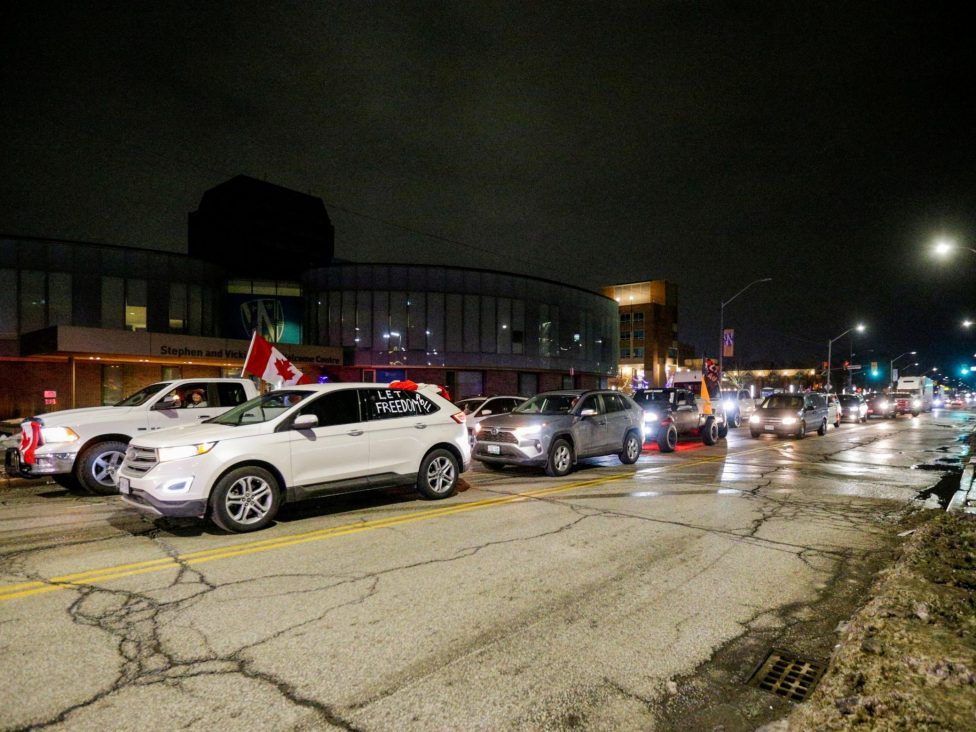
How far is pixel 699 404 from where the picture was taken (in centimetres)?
1931

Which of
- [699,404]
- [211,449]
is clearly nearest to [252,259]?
[699,404]

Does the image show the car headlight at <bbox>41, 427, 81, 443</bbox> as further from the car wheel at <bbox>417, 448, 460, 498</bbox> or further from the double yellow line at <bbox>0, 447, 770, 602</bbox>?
the car wheel at <bbox>417, 448, 460, 498</bbox>

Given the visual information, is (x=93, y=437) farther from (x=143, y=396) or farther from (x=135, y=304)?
(x=135, y=304)

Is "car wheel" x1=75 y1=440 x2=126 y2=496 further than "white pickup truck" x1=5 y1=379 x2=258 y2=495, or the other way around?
"car wheel" x1=75 y1=440 x2=126 y2=496

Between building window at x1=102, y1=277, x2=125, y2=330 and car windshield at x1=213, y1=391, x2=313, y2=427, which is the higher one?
building window at x1=102, y1=277, x2=125, y2=330

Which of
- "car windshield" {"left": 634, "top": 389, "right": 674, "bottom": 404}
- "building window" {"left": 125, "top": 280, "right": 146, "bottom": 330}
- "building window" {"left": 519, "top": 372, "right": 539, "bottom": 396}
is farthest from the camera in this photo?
"building window" {"left": 519, "top": 372, "right": 539, "bottom": 396}

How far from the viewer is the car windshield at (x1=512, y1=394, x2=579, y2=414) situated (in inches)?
478

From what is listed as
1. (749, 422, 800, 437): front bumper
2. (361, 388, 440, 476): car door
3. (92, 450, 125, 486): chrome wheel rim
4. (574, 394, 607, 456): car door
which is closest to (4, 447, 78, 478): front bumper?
(92, 450, 125, 486): chrome wheel rim

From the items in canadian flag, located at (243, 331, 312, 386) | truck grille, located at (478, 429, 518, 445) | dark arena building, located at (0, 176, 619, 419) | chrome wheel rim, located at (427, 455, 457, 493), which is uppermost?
dark arena building, located at (0, 176, 619, 419)

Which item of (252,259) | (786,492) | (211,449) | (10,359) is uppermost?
(252,259)

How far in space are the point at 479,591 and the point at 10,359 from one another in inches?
1318

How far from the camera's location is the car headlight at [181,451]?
633cm

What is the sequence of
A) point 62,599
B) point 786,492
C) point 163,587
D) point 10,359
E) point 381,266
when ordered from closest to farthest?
point 62,599, point 163,587, point 786,492, point 10,359, point 381,266

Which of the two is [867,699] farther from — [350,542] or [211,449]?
[211,449]
